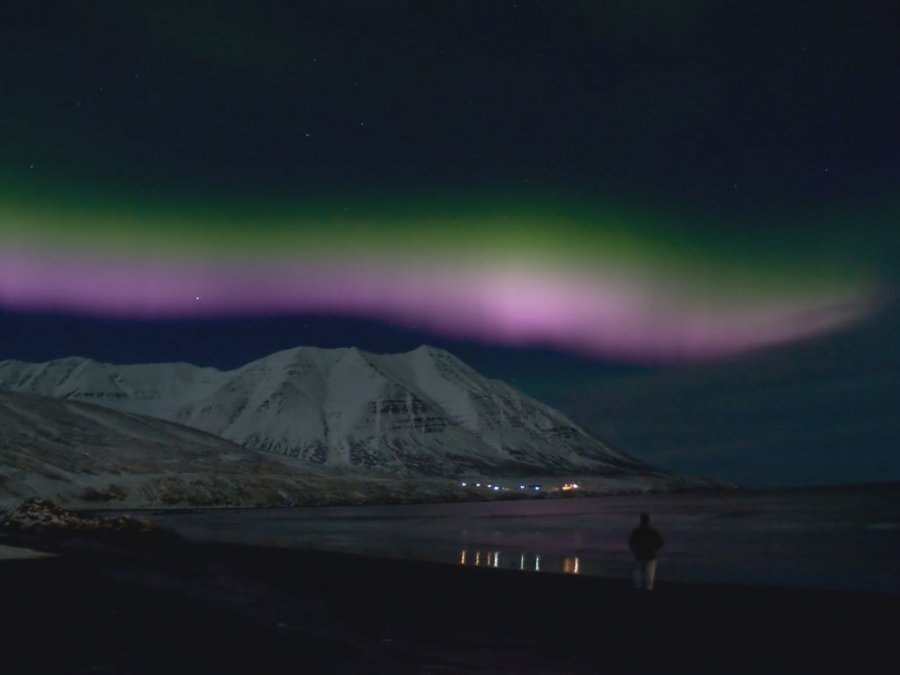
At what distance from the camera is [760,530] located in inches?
3359

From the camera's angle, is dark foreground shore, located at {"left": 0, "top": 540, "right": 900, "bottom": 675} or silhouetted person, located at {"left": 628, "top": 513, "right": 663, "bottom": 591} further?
silhouetted person, located at {"left": 628, "top": 513, "right": 663, "bottom": 591}

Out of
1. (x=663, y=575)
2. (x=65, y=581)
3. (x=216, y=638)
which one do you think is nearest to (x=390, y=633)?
(x=216, y=638)

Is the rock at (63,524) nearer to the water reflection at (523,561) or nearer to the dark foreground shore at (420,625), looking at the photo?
the water reflection at (523,561)

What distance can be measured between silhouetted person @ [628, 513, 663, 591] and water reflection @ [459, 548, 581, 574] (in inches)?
406

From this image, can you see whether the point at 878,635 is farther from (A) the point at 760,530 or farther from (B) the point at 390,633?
(A) the point at 760,530

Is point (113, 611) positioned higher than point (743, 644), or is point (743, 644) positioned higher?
point (743, 644)

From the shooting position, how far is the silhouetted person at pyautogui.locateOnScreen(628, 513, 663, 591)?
27.2 metres

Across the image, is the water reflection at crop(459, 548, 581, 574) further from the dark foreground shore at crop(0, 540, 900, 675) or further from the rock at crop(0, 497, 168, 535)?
the rock at crop(0, 497, 168, 535)

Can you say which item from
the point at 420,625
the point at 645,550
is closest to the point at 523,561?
the point at 645,550

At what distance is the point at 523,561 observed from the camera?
4541 centimetres

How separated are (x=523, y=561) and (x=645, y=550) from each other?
18917mm

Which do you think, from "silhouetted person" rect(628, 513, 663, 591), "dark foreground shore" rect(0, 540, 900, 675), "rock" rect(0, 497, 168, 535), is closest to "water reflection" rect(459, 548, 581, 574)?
"dark foreground shore" rect(0, 540, 900, 675)

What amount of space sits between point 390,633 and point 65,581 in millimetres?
15895

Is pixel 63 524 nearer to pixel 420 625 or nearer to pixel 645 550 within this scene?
pixel 645 550
